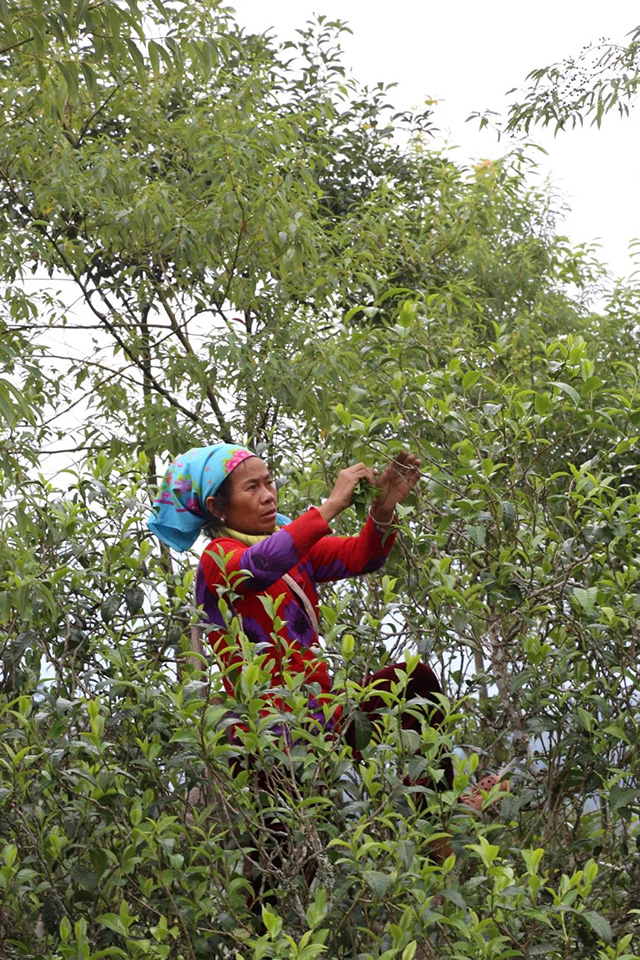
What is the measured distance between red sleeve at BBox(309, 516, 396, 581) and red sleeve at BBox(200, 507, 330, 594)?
260 millimetres

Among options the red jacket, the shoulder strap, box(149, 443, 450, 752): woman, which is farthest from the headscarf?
the shoulder strap

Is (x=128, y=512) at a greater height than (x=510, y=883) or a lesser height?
greater

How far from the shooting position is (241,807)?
282 centimetres

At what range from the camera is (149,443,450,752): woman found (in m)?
3.20

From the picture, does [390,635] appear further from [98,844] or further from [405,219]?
[405,219]

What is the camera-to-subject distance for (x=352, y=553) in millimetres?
3562

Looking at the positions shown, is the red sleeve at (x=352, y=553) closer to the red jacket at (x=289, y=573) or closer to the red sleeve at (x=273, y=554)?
the red jacket at (x=289, y=573)

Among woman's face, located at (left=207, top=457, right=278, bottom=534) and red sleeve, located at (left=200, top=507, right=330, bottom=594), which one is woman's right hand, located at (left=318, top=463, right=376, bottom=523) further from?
woman's face, located at (left=207, top=457, right=278, bottom=534)

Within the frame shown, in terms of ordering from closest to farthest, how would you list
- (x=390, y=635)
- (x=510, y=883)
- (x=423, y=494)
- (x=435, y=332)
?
(x=510, y=883) < (x=390, y=635) < (x=423, y=494) < (x=435, y=332)

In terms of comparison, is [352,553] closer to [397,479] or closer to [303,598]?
[303,598]

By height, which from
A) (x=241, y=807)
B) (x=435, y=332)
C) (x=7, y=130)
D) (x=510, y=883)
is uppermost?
(x=7, y=130)

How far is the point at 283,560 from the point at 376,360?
31.8 inches

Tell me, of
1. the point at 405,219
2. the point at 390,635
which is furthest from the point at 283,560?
the point at 405,219

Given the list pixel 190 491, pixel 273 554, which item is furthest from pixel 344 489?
pixel 190 491
